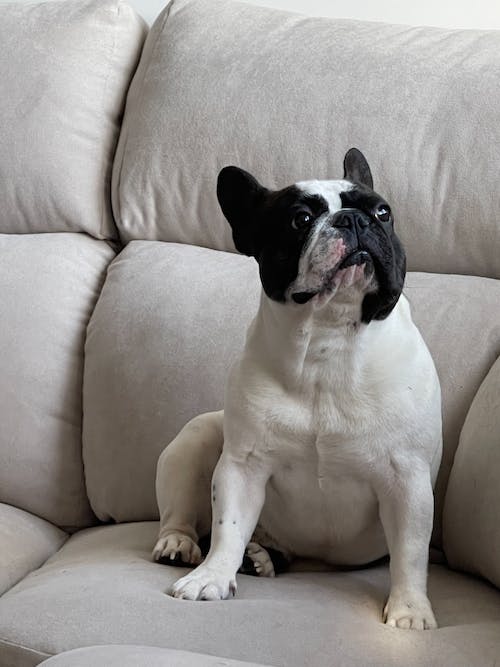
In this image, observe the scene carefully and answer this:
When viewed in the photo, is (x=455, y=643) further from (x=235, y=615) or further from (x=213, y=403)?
(x=213, y=403)

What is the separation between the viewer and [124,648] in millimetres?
1077

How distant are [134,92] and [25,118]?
0.21m

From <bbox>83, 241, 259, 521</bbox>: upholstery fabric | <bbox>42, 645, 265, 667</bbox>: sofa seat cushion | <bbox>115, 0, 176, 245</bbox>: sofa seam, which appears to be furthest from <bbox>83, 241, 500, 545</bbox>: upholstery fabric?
<bbox>42, 645, 265, 667</bbox>: sofa seat cushion

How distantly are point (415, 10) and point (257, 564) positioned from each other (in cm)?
116

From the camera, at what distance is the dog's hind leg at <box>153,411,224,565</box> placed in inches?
61.4

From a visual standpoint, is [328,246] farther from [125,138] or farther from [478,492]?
[125,138]

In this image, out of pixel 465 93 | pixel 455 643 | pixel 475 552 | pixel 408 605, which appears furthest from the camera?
pixel 465 93

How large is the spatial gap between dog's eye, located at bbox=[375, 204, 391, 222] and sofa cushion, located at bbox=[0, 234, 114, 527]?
31.7 inches

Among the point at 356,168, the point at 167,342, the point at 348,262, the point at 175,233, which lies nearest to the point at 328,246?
the point at 348,262

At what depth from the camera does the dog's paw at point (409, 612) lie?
127 cm

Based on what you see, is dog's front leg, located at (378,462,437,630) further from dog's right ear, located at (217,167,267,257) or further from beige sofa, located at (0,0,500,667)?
dog's right ear, located at (217,167,267,257)

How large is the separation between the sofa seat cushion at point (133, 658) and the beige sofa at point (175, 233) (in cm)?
31

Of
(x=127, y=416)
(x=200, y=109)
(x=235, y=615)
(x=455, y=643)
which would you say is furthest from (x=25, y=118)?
(x=455, y=643)

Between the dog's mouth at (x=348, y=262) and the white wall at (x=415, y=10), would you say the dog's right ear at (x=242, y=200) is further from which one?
the white wall at (x=415, y=10)
